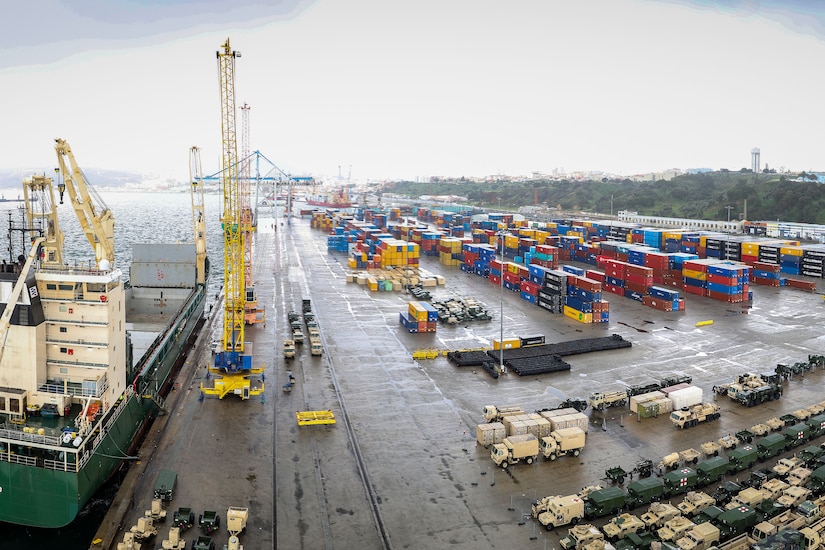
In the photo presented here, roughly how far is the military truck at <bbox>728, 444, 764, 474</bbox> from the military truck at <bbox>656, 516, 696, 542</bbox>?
5.49 meters

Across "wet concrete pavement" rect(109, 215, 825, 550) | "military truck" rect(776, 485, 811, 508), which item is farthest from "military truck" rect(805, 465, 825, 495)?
"wet concrete pavement" rect(109, 215, 825, 550)

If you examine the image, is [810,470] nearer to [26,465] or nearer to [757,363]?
[757,363]

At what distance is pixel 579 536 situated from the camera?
19.0 m

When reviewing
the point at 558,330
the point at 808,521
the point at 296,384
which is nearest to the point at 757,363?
the point at 558,330

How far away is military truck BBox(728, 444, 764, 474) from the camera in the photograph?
78.3 ft

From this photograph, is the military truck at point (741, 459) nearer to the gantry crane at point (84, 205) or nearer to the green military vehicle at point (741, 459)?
the green military vehicle at point (741, 459)

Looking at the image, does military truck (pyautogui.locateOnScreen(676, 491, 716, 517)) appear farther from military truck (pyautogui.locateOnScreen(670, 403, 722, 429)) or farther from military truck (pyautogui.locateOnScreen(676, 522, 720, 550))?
military truck (pyautogui.locateOnScreen(670, 403, 722, 429))

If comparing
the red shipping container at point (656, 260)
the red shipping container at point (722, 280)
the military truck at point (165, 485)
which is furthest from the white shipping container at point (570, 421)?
the red shipping container at point (656, 260)

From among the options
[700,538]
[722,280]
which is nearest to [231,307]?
[700,538]

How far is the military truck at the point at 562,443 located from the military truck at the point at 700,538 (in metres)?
A: 6.85

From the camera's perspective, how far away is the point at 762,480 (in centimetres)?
2264

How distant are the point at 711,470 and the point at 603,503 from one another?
530 centimetres

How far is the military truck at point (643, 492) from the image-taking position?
70.3ft

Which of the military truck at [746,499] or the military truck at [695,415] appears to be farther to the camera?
the military truck at [695,415]
